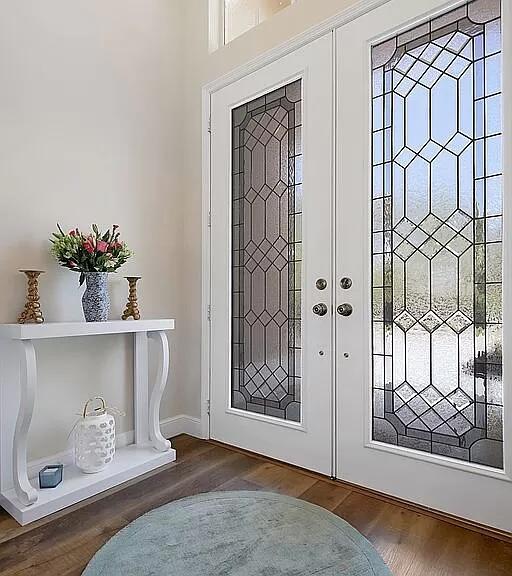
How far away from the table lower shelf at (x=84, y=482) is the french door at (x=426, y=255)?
1.04 m

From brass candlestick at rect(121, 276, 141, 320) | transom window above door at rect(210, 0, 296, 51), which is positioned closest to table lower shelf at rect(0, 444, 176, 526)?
brass candlestick at rect(121, 276, 141, 320)

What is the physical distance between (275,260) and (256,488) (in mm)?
1214

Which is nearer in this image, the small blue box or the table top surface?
the table top surface

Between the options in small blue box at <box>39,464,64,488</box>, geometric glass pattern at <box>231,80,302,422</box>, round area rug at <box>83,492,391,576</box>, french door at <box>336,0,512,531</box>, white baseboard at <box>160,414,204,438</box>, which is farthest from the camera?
white baseboard at <box>160,414,204,438</box>

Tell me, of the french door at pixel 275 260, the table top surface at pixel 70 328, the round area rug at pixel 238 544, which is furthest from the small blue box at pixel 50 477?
the french door at pixel 275 260

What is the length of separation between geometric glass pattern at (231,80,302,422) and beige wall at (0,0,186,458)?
0.52 meters

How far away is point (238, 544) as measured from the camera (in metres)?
1.62

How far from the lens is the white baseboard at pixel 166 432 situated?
2266 mm

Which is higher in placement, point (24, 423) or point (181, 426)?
point (24, 423)

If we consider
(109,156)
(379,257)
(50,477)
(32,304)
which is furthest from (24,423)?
(379,257)

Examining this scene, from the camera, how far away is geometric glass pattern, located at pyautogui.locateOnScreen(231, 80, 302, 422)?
241 cm

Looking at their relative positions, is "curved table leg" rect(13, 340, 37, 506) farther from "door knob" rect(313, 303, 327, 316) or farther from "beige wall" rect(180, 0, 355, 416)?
"door knob" rect(313, 303, 327, 316)

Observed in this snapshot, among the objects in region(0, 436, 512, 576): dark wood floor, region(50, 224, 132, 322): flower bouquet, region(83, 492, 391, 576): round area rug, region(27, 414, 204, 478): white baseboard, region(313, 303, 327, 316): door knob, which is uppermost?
region(50, 224, 132, 322): flower bouquet

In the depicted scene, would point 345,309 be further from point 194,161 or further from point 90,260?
point 194,161
